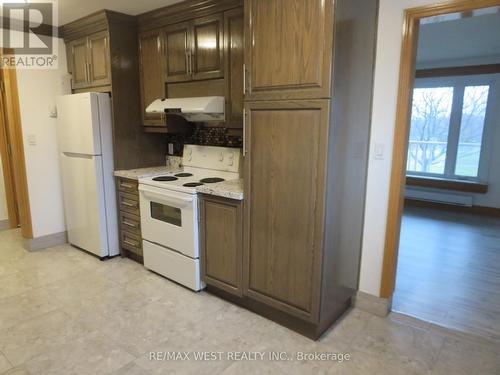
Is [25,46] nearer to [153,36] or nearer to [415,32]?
[153,36]

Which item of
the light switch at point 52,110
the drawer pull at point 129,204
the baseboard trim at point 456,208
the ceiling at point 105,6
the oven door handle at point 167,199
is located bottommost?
the baseboard trim at point 456,208

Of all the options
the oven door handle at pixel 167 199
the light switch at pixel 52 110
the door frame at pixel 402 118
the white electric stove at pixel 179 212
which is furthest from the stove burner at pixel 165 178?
the door frame at pixel 402 118

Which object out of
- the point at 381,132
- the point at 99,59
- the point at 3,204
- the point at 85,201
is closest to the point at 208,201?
the point at 381,132

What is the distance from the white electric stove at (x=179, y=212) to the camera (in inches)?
105

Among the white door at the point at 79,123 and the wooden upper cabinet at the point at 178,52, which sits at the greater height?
the wooden upper cabinet at the point at 178,52

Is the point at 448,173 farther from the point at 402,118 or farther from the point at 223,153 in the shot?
the point at 223,153

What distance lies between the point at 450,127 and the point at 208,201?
484cm

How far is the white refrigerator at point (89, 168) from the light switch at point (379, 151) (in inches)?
96.8

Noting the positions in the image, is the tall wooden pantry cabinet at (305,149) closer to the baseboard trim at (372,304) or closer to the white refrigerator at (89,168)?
the baseboard trim at (372,304)

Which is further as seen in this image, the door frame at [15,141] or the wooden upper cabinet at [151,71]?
the door frame at [15,141]

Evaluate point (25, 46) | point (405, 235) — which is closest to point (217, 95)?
point (25, 46)

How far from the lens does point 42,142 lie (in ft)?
11.9

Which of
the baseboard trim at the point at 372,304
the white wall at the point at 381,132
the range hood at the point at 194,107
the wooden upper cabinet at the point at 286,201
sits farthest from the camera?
the range hood at the point at 194,107

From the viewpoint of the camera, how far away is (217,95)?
284 cm
